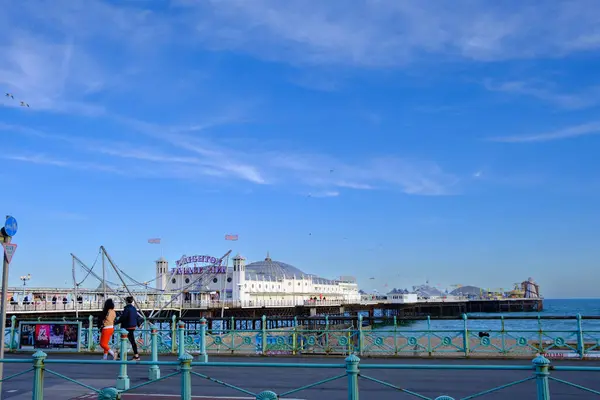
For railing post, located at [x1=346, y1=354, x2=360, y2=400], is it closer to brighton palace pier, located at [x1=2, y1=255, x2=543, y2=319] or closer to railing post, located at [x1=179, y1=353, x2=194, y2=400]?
railing post, located at [x1=179, y1=353, x2=194, y2=400]

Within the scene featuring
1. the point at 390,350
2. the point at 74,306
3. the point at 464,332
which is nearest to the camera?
the point at 464,332

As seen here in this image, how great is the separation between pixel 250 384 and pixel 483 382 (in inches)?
214

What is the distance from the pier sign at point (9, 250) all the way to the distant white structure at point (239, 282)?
274ft

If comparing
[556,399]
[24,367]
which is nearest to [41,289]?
[24,367]

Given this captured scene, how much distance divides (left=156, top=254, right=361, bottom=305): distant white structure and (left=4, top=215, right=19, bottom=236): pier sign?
8317cm

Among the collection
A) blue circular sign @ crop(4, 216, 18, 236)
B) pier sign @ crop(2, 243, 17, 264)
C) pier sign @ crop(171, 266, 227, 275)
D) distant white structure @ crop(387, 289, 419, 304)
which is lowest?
distant white structure @ crop(387, 289, 419, 304)

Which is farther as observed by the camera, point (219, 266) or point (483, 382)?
point (219, 266)

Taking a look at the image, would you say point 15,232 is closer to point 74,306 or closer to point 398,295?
point 74,306

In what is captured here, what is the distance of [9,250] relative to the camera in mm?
10344

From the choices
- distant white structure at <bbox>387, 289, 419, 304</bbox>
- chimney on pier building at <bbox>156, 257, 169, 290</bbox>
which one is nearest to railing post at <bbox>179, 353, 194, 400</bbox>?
chimney on pier building at <bbox>156, 257, 169, 290</bbox>

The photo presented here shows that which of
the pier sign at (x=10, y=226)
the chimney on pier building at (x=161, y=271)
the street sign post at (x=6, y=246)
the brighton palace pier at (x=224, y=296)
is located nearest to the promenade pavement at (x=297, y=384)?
the street sign post at (x=6, y=246)

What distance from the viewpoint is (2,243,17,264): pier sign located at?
33.5ft

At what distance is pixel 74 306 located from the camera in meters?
64.6

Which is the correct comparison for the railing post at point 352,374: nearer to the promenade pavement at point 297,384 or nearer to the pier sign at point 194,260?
the promenade pavement at point 297,384
